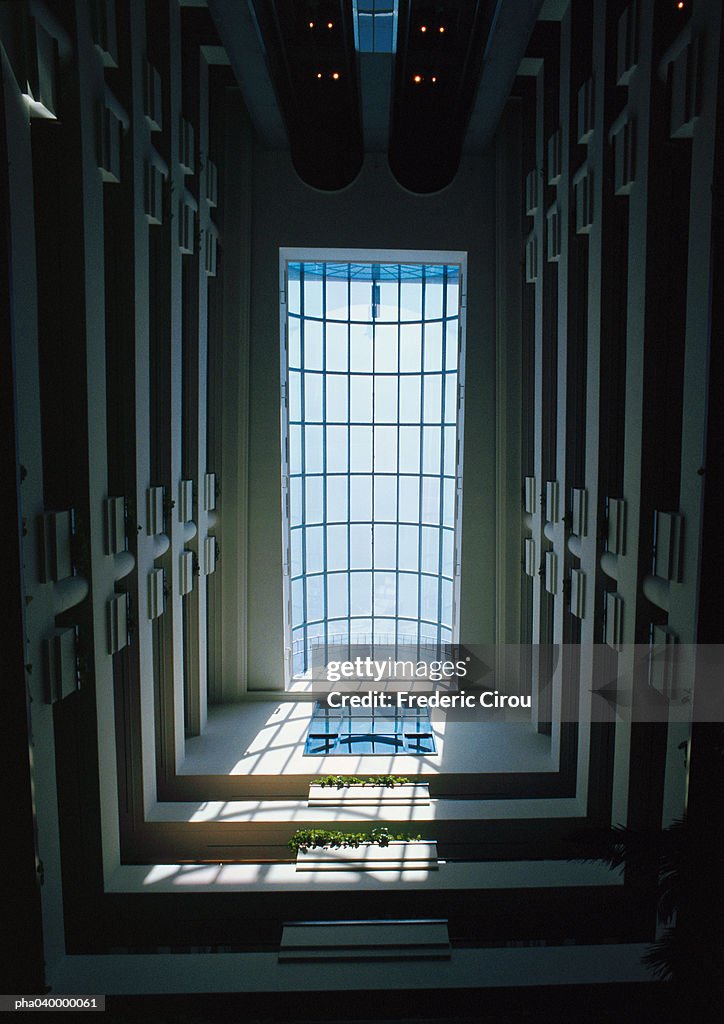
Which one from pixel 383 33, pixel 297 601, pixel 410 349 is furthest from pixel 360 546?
pixel 383 33

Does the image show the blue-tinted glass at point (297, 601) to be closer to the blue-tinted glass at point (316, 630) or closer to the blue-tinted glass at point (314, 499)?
the blue-tinted glass at point (316, 630)

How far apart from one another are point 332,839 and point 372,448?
9997mm

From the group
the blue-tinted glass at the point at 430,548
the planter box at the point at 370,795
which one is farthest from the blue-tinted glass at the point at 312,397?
the planter box at the point at 370,795

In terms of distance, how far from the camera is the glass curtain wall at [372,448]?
1584 centimetres

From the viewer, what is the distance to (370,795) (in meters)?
10.2

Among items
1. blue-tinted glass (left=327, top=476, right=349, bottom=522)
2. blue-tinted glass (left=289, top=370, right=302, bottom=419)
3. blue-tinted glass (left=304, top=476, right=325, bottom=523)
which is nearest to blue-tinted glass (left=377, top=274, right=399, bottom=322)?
blue-tinted glass (left=289, top=370, right=302, bottom=419)

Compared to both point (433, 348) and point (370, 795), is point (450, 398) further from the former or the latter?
point (370, 795)

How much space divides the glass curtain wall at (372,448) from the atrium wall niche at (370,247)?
1.45m

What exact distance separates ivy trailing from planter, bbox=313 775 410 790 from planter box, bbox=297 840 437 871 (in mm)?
1343

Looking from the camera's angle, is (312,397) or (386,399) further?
(386,399)

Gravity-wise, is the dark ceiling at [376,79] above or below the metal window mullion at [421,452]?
above

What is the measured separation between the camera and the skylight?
10.3 metres

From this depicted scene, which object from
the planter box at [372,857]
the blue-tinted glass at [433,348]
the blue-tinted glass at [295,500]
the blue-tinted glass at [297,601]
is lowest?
the planter box at [372,857]

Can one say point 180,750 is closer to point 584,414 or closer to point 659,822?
point 659,822
